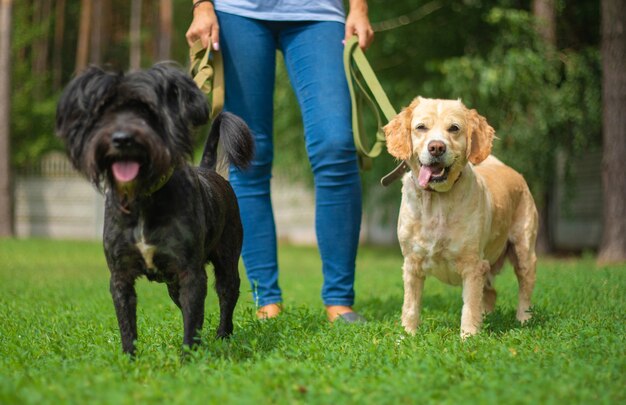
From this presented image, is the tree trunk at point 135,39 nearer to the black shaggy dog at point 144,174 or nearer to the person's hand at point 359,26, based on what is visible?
the person's hand at point 359,26

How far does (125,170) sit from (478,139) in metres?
2.21

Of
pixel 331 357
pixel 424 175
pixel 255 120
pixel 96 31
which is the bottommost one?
pixel 331 357

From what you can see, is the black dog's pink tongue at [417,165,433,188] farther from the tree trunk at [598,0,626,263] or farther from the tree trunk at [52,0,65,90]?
the tree trunk at [52,0,65,90]

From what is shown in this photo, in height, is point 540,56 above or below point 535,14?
below

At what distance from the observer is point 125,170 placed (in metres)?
3.32

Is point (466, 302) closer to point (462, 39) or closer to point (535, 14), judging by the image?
point (535, 14)

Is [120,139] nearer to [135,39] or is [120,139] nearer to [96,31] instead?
[135,39]

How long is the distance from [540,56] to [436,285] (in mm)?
5659

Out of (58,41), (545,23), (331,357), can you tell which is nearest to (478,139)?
(331,357)

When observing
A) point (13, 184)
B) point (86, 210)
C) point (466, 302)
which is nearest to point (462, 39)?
point (466, 302)

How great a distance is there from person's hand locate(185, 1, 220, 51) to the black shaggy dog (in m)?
1.38

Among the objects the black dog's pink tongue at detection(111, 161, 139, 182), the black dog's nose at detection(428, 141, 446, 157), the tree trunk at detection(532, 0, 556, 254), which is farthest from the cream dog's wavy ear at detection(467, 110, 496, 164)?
the tree trunk at detection(532, 0, 556, 254)

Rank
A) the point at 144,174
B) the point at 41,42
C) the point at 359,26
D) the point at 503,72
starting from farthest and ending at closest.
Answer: the point at 41,42
the point at 503,72
the point at 359,26
the point at 144,174

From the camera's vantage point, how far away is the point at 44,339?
14.1 ft
